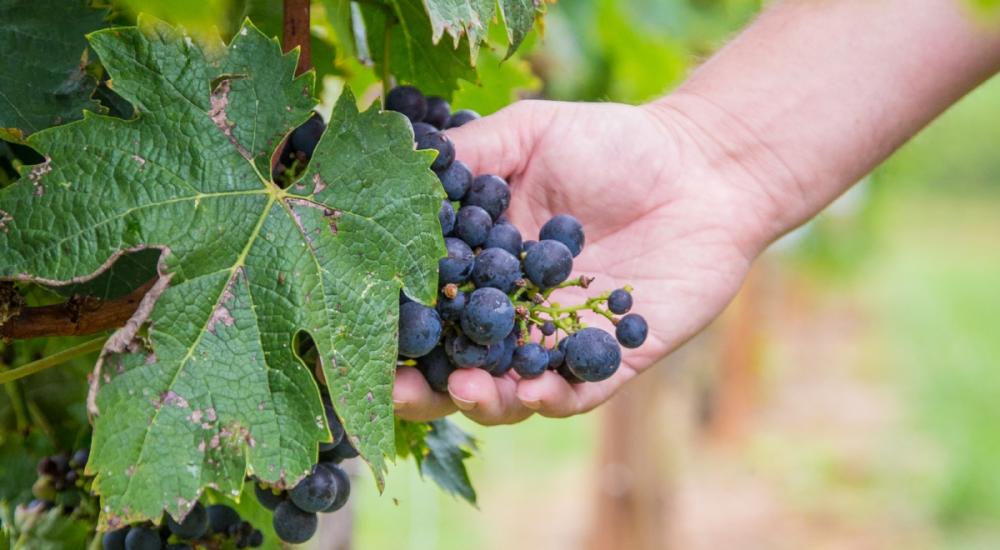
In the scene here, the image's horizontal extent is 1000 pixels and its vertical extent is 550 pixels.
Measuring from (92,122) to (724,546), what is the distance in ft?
27.9

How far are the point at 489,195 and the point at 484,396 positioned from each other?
0.23 metres

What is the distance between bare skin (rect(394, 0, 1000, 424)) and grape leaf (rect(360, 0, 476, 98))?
0.09 m

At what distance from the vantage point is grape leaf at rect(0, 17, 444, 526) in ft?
3.09

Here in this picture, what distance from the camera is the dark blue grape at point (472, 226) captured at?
1.13m

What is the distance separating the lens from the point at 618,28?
3.64 metres

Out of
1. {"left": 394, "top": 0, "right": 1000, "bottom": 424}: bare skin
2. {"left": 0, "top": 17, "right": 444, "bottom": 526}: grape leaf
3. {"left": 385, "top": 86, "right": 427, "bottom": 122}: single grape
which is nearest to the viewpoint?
{"left": 0, "top": 17, "right": 444, "bottom": 526}: grape leaf

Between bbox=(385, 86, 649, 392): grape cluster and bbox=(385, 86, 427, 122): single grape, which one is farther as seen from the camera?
bbox=(385, 86, 427, 122): single grape

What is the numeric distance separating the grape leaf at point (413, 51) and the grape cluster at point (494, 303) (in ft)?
0.68

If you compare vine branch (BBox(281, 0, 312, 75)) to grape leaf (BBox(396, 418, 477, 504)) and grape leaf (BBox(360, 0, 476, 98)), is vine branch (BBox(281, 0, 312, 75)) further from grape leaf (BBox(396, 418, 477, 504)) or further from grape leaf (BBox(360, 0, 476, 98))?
grape leaf (BBox(396, 418, 477, 504))

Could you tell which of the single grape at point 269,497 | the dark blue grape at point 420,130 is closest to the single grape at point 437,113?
the dark blue grape at point 420,130

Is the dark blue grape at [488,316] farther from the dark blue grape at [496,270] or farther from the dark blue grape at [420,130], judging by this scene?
the dark blue grape at [420,130]

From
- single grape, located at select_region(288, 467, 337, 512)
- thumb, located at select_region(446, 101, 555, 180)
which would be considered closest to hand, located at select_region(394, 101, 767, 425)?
thumb, located at select_region(446, 101, 555, 180)

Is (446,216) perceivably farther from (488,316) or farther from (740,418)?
(740,418)

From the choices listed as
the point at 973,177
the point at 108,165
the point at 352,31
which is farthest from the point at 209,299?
the point at 973,177
